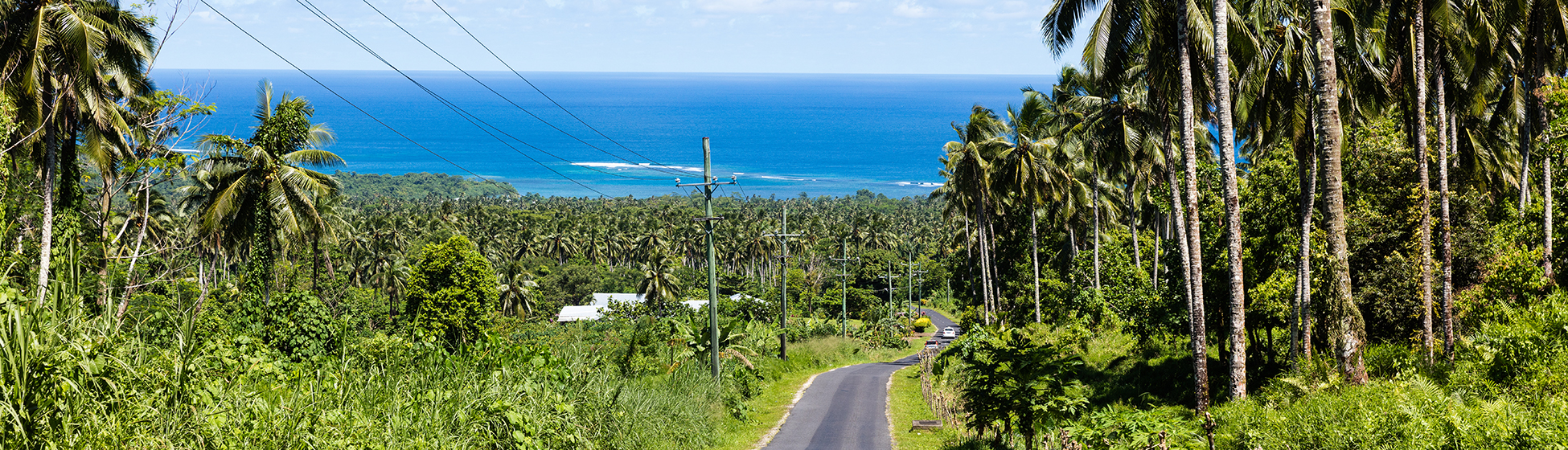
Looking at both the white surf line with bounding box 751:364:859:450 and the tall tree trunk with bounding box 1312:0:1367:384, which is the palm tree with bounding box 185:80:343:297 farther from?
the tall tree trunk with bounding box 1312:0:1367:384

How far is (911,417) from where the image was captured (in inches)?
898

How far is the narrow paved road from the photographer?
19.0 metres

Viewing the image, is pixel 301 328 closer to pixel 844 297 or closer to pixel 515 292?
pixel 844 297

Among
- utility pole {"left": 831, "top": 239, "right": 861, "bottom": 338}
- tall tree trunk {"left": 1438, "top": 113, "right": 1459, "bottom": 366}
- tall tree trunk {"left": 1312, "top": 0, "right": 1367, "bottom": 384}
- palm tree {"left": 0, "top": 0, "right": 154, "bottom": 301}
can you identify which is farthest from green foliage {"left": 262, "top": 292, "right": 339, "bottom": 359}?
utility pole {"left": 831, "top": 239, "right": 861, "bottom": 338}

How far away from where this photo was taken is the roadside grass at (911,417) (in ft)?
59.6

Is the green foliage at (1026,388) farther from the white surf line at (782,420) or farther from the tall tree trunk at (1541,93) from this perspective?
the tall tree trunk at (1541,93)

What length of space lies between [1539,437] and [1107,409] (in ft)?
13.1

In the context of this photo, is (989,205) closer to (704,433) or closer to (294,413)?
(704,433)

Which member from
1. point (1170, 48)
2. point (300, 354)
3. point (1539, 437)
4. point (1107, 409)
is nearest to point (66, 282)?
point (300, 354)

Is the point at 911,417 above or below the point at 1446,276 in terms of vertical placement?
below

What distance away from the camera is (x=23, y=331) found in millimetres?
5805

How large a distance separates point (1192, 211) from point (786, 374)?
69.9ft

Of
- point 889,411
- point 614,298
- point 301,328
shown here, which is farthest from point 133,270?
point 614,298

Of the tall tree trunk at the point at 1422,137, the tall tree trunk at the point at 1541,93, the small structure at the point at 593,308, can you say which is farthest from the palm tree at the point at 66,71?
the small structure at the point at 593,308
